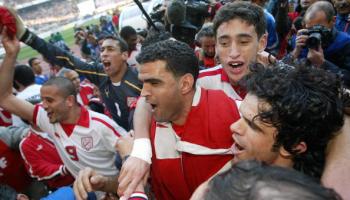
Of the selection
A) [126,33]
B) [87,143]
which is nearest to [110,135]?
[87,143]

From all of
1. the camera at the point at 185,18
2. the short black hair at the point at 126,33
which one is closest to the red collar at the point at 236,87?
the camera at the point at 185,18

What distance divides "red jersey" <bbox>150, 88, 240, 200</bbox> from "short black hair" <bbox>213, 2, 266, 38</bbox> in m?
0.64

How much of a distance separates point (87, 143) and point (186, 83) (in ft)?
4.19

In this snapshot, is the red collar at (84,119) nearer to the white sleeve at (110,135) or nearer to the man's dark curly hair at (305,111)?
the white sleeve at (110,135)

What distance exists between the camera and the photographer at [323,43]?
8.75ft

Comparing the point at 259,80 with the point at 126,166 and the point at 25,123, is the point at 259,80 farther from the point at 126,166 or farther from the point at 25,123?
the point at 25,123

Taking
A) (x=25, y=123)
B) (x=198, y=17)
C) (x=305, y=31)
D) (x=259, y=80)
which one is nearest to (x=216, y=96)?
(x=259, y=80)

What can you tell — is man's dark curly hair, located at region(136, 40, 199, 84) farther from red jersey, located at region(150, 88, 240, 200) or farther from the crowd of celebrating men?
red jersey, located at region(150, 88, 240, 200)

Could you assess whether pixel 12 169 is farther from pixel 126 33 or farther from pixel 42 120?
pixel 126 33

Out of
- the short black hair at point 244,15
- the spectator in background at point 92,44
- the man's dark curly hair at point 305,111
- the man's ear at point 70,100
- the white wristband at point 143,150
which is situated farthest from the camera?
the spectator in background at point 92,44

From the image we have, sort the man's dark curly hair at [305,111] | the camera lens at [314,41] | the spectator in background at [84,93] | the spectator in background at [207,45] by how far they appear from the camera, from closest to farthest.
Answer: the man's dark curly hair at [305,111], the camera lens at [314,41], the spectator in background at [207,45], the spectator in background at [84,93]

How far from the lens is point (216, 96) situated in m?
1.83

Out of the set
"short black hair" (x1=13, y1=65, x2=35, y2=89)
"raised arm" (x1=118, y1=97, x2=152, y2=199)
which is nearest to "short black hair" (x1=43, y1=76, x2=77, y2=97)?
"raised arm" (x1=118, y1=97, x2=152, y2=199)

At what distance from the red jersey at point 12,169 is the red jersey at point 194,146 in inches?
72.2
